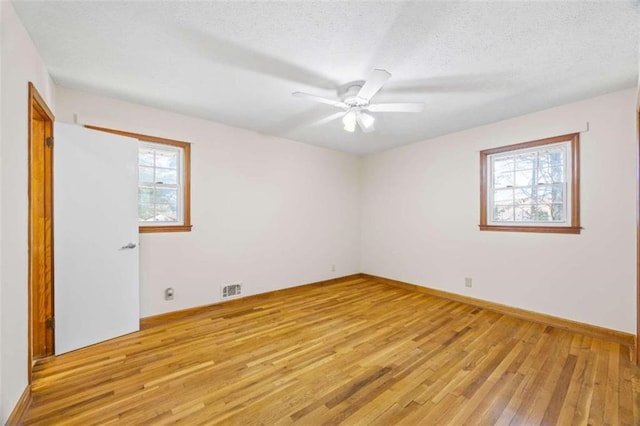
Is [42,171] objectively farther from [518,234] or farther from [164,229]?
[518,234]

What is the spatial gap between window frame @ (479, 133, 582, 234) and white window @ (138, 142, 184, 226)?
3.94 metres

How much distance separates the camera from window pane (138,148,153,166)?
303cm

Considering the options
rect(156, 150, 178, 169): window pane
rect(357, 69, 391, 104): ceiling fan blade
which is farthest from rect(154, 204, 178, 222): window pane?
rect(357, 69, 391, 104): ceiling fan blade

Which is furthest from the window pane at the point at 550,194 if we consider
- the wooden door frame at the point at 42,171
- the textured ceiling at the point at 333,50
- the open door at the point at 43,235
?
the open door at the point at 43,235

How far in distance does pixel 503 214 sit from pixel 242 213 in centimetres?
353

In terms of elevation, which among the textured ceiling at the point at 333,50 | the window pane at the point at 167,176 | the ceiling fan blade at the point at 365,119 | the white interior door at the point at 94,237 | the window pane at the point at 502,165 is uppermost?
the textured ceiling at the point at 333,50

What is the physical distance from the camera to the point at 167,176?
319cm

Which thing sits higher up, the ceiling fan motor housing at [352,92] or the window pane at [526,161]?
the ceiling fan motor housing at [352,92]

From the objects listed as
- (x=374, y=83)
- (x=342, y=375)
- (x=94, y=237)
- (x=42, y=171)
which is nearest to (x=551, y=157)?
(x=374, y=83)

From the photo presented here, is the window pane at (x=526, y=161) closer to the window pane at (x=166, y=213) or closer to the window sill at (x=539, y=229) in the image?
the window sill at (x=539, y=229)

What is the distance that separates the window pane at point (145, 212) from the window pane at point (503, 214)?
4332mm

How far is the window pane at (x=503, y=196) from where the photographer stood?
3.43 metres

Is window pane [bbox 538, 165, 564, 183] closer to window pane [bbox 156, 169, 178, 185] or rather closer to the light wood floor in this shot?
the light wood floor

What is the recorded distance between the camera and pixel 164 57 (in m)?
2.04
